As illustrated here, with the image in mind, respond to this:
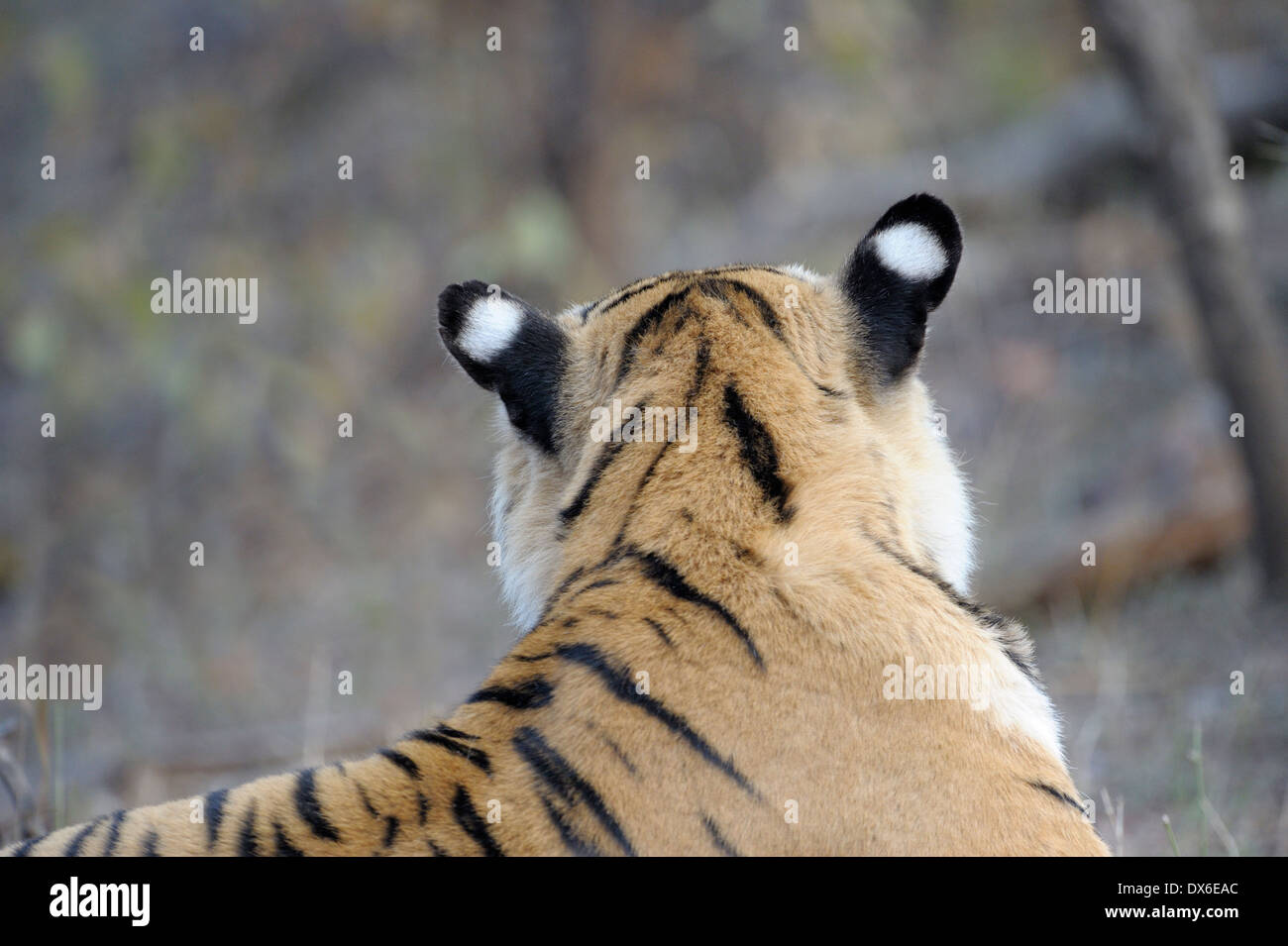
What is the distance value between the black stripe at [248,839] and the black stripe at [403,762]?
0.76 feet

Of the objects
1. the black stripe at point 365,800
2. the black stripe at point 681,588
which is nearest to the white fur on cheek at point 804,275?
the black stripe at point 681,588

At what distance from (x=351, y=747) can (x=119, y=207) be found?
5841 millimetres

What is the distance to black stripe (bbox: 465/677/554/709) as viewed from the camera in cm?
223

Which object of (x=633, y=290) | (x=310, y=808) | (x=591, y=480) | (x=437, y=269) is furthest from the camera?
(x=437, y=269)

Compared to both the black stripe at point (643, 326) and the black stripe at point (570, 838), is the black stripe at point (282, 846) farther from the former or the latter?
the black stripe at point (643, 326)

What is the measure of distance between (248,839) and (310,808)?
0.10m

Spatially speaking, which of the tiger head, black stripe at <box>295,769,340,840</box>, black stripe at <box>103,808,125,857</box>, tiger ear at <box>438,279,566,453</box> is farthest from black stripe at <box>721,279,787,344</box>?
black stripe at <box>103,808,125,857</box>

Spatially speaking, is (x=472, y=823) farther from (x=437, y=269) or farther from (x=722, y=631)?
(x=437, y=269)

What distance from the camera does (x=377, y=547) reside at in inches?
364

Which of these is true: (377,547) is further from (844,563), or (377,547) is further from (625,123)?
(844,563)

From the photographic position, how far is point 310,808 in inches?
84.3

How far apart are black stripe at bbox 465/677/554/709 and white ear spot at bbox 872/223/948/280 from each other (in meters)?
1.11

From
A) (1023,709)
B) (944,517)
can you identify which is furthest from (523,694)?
(944,517)

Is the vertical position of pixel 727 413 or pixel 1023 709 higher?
pixel 727 413
